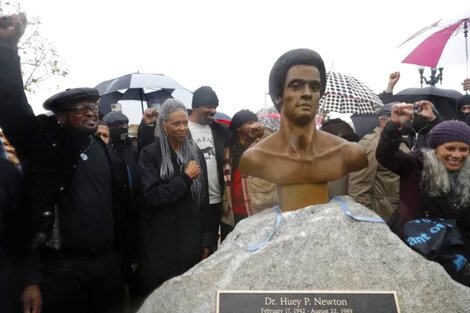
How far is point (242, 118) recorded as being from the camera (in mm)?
3824

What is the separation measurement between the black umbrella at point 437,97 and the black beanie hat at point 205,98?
3454 mm

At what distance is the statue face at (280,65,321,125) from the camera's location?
2.83 m

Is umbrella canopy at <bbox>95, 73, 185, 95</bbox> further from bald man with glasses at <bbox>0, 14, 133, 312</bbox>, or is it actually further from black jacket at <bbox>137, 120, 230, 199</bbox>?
bald man with glasses at <bbox>0, 14, 133, 312</bbox>

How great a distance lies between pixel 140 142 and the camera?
13.3 feet

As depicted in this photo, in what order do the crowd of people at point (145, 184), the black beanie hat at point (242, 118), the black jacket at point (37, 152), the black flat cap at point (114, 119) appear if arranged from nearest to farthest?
the black jacket at point (37, 152)
the crowd of people at point (145, 184)
the black beanie hat at point (242, 118)
the black flat cap at point (114, 119)

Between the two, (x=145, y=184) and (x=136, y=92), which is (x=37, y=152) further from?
(x=136, y=92)

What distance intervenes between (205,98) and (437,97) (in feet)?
14.3

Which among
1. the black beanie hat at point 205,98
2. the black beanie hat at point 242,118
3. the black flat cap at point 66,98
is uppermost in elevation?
the black flat cap at point 66,98

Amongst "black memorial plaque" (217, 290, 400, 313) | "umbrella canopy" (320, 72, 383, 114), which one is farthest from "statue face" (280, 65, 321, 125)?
"umbrella canopy" (320, 72, 383, 114)

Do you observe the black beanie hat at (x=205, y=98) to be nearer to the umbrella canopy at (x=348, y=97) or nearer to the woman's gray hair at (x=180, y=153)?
the woman's gray hair at (x=180, y=153)

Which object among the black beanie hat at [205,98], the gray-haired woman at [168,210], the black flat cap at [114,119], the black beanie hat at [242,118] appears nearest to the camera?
the gray-haired woman at [168,210]

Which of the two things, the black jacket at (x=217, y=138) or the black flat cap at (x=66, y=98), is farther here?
the black jacket at (x=217, y=138)

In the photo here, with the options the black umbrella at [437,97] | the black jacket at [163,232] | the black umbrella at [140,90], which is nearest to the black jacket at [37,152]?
the black jacket at [163,232]

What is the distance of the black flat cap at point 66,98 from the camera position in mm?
2688
